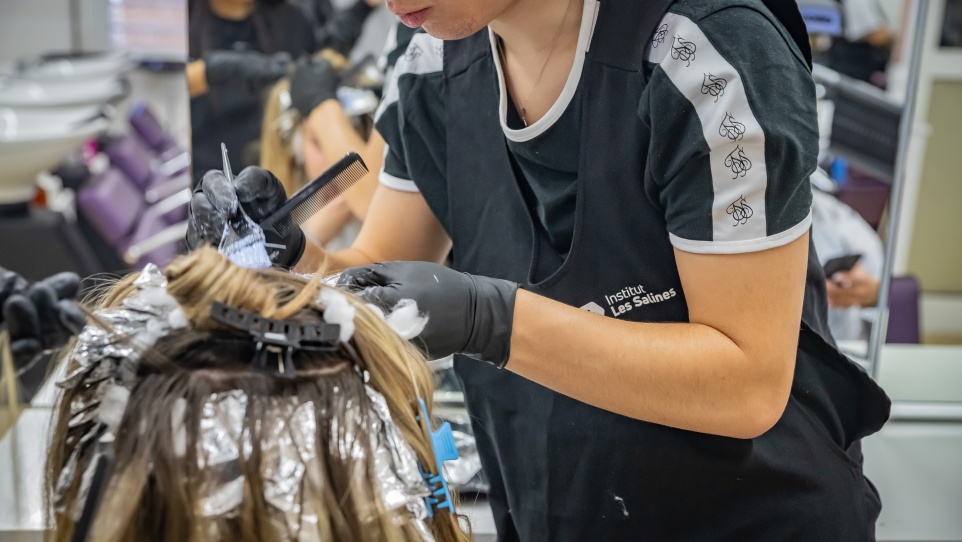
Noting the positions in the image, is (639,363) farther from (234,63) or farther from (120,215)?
(120,215)

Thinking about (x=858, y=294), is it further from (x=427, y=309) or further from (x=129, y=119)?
(x=129, y=119)

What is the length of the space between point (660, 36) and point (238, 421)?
0.66 meters

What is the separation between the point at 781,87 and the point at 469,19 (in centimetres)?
37

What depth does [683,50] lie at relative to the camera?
1.02 m

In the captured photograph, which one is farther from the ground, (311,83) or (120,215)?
(311,83)

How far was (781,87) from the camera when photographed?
1.00 meters

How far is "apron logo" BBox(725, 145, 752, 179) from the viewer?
0.98 m

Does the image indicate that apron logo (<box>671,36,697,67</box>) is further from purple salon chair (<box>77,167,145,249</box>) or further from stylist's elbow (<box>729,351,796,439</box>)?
purple salon chair (<box>77,167,145,249</box>)

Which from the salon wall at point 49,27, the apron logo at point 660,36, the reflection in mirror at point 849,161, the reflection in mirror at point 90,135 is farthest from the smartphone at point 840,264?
the salon wall at point 49,27

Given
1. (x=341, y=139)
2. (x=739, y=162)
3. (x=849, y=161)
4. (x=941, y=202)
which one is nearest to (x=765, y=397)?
(x=739, y=162)

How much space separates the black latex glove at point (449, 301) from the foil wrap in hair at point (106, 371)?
207 mm

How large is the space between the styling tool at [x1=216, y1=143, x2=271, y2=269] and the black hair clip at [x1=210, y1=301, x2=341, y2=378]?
25 cm

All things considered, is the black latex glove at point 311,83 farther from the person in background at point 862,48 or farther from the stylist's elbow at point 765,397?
the stylist's elbow at point 765,397

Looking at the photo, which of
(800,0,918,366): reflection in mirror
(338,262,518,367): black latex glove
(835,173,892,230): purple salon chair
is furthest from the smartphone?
(338,262,518,367): black latex glove
